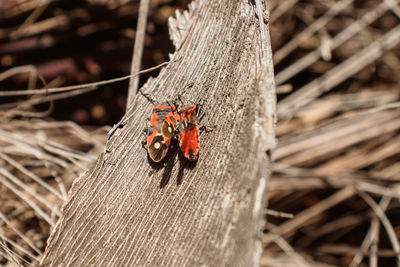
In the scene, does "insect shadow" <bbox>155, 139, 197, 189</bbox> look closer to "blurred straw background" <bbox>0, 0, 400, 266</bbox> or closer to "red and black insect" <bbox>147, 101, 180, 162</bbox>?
"red and black insect" <bbox>147, 101, 180, 162</bbox>

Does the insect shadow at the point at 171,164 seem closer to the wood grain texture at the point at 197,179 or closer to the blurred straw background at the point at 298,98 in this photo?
the wood grain texture at the point at 197,179

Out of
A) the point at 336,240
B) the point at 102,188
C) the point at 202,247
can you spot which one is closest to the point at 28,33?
the point at 102,188

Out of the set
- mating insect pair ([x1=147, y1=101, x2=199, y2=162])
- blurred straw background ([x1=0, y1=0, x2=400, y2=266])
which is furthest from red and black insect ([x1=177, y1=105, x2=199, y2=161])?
blurred straw background ([x1=0, y1=0, x2=400, y2=266])

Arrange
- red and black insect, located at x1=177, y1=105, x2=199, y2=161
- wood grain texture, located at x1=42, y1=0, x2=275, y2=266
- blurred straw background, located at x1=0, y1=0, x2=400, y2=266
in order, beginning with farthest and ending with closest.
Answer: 1. blurred straw background, located at x1=0, y1=0, x2=400, y2=266
2. red and black insect, located at x1=177, y1=105, x2=199, y2=161
3. wood grain texture, located at x1=42, y1=0, x2=275, y2=266

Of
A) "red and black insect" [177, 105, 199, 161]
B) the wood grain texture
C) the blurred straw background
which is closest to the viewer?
the wood grain texture

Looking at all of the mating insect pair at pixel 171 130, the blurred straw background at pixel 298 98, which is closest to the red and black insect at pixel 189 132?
the mating insect pair at pixel 171 130

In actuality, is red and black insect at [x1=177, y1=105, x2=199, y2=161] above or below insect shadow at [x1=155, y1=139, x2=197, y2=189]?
above

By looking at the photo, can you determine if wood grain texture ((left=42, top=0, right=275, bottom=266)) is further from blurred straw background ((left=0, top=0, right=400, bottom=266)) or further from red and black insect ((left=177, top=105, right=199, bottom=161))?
blurred straw background ((left=0, top=0, right=400, bottom=266))

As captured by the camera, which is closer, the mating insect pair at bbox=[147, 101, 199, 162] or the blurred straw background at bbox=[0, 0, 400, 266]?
the mating insect pair at bbox=[147, 101, 199, 162]
